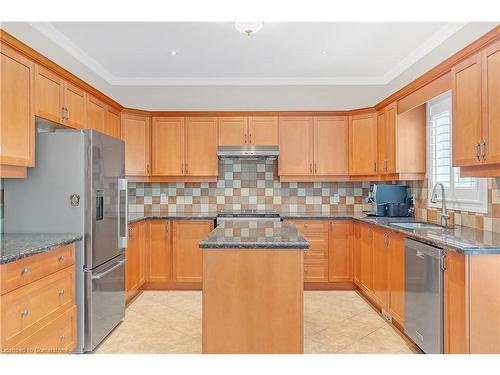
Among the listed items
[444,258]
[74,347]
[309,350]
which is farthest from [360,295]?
[74,347]

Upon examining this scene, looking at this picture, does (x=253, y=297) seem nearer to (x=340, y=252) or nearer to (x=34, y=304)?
(x=34, y=304)

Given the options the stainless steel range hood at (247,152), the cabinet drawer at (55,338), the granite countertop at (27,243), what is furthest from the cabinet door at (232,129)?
the cabinet drawer at (55,338)

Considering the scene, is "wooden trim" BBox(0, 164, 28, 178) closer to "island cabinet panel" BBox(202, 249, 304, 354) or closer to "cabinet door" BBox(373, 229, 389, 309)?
"island cabinet panel" BBox(202, 249, 304, 354)

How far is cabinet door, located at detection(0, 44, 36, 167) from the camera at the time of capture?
1.99 m

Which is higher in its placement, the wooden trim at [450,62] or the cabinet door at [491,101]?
the wooden trim at [450,62]

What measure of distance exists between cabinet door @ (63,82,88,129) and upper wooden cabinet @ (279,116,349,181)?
228 centimetres

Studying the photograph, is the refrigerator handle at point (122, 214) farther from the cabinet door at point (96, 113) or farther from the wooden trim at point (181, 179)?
the wooden trim at point (181, 179)

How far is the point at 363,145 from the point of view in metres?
4.02

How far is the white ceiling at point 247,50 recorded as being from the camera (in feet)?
9.82

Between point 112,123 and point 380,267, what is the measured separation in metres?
3.31

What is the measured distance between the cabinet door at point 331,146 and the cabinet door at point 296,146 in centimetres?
8

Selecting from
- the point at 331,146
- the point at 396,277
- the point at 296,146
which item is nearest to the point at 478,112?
the point at 396,277

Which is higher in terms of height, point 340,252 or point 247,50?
point 247,50
